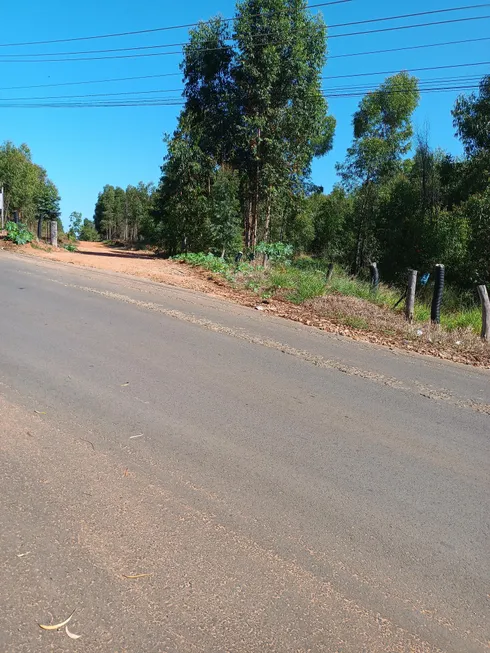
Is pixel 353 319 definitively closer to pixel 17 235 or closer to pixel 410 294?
pixel 410 294

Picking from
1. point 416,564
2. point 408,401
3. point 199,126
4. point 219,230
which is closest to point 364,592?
point 416,564

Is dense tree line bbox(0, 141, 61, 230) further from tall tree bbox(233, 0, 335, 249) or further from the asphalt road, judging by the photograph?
the asphalt road

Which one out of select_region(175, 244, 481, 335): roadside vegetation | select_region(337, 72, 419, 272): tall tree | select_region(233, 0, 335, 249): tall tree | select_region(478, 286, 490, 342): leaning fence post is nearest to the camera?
select_region(478, 286, 490, 342): leaning fence post

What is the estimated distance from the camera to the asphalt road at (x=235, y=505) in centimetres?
223

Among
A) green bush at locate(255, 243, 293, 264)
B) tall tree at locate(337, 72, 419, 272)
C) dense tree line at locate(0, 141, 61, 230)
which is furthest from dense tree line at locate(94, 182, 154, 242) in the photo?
green bush at locate(255, 243, 293, 264)

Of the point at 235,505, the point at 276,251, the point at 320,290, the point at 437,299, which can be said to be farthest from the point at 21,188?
the point at 235,505

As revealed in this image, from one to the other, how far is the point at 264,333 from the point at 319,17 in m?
19.9

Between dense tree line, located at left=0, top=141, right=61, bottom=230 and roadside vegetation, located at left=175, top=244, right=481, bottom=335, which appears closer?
roadside vegetation, located at left=175, top=244, right=481, bottom=335

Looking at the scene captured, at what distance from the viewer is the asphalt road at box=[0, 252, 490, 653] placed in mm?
2230

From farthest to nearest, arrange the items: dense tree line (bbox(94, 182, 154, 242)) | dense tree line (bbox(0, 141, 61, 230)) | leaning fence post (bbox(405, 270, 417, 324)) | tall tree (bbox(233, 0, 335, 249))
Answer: dense tree line (bbox(94, 182, 154, 242))
dense tree line (bbox(0, 141, 61, 230))
tall tree (bbox(233, 0, 335, 249))
leaning fence post (bbox(405, 270, 417, 324))

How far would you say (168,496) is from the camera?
314 cm

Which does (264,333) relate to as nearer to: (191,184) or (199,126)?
(191,184)

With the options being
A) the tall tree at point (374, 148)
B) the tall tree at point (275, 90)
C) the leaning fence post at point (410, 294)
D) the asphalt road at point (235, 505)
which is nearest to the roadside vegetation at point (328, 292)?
the leaning fence post at point (410, 294)

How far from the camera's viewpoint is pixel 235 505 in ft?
10.2
